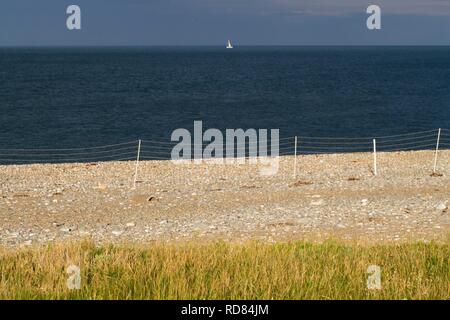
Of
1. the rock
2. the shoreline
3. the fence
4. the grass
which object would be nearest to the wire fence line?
the fence

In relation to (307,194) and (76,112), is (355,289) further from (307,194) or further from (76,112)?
(76,112)

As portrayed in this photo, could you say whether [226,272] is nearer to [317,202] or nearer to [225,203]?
[317,202]

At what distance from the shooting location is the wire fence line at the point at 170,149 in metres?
42.0

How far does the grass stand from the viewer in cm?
823

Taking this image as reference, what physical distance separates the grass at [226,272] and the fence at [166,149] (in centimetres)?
2764

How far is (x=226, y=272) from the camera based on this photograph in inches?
353

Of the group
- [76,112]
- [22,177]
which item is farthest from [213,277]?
[76,112]

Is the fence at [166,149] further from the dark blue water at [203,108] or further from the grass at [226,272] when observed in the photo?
the grass at [226,272]

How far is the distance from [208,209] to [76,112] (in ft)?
170

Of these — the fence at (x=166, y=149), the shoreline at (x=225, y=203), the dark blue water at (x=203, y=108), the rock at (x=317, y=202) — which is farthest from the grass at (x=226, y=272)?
the dark blue water at (x=203, y=108)

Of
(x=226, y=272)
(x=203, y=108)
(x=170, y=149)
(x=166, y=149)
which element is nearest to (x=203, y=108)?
(x=203, y=108)

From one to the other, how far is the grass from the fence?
2764 cm

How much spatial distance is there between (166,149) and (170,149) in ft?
2.04

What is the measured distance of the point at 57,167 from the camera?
31.0 meters
